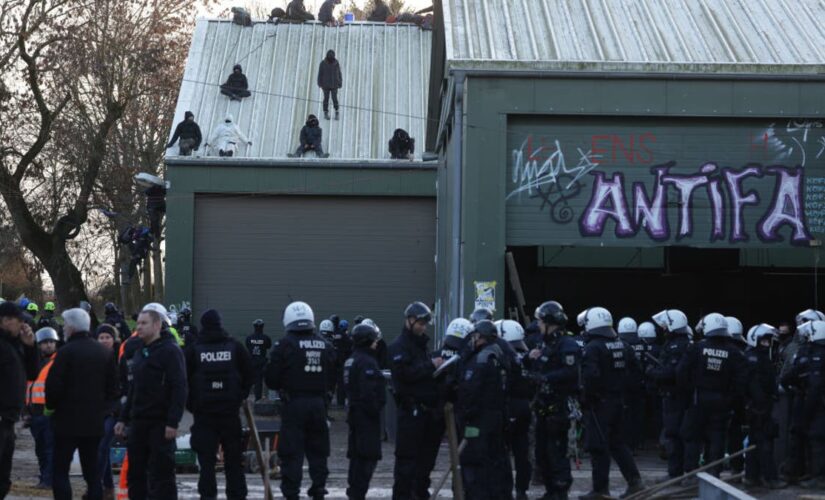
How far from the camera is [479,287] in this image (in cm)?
2108

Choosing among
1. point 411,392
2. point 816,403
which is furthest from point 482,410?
point 816,403

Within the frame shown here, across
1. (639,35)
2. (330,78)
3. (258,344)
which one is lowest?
(258,344)

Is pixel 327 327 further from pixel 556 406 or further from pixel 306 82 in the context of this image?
pixel 556 406

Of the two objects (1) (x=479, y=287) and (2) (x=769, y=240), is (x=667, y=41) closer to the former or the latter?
(2) (x=769, y=240)

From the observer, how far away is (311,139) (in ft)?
107

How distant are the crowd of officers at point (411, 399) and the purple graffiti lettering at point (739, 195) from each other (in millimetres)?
5549

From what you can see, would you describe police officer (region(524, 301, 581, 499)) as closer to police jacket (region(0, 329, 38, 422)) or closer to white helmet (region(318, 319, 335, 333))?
police jacket (region(0, 329, 38, 422))

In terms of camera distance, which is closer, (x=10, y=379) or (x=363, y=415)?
(x=10, y=379)

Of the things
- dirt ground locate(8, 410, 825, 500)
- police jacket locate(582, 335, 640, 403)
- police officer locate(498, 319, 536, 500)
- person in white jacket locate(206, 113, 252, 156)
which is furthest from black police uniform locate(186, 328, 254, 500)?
person in white jacket locate(206, 113, 252, 156)

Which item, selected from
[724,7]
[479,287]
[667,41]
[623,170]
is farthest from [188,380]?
[724,7]

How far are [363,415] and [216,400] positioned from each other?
1633 mm

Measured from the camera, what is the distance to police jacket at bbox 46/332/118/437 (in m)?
11.2

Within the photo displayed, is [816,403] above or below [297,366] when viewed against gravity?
below

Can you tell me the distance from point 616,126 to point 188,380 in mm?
11369
